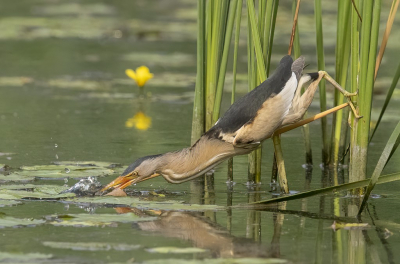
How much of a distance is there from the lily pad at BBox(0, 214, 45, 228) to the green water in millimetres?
43

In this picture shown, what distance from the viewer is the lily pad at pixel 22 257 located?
3813 millimetres

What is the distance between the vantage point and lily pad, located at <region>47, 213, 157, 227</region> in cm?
452

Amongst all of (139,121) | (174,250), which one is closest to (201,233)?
(174,250)

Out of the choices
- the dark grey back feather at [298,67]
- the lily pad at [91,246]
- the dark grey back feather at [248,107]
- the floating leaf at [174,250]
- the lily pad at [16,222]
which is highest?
the dark grey back feather at [298,67]

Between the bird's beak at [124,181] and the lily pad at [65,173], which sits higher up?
the lily pad at [65,173]

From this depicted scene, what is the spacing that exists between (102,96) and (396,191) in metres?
5.13

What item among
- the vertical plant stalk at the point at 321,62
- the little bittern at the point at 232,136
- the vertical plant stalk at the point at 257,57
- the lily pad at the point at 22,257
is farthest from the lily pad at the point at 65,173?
the lily pad at the point at 22,257

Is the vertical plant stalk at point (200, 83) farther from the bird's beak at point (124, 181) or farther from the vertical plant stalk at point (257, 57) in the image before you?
the bird's beak at point (124, 181)

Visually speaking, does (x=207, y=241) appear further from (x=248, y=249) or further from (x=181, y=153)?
(x=181, y=153)

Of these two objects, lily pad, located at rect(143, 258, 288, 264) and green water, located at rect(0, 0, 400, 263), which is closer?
lily pad, located at rect(143, 258, 288, 264)

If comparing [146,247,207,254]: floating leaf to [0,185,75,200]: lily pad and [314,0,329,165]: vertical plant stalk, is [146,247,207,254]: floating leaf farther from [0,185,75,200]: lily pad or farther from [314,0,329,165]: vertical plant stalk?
[314,0,329,165]: vertical plant stalk

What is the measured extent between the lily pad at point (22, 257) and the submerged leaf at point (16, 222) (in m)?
0.59

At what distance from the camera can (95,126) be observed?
8391mm

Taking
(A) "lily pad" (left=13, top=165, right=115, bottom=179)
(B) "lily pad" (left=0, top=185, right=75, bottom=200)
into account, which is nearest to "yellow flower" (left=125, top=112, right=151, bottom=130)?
(A) "lily pad" (left=13, top=165, right=115, bottom=179)
